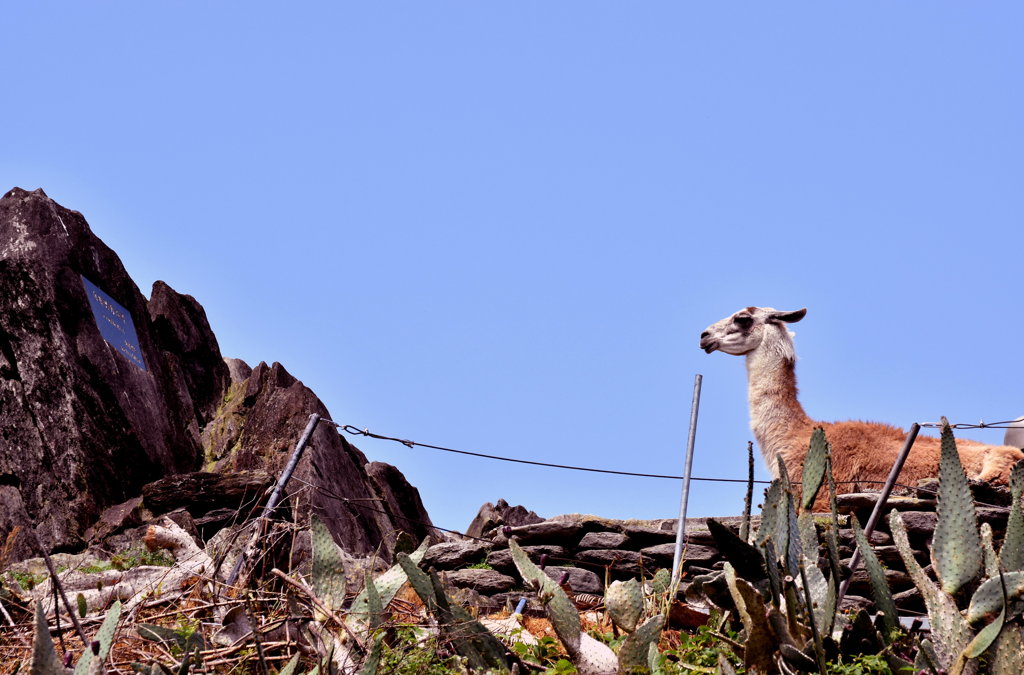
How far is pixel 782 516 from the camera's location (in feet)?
13.9

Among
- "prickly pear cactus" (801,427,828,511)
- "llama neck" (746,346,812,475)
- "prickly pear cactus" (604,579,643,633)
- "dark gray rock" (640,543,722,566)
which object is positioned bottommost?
"prickly pear cactus" (604,579,643,633)

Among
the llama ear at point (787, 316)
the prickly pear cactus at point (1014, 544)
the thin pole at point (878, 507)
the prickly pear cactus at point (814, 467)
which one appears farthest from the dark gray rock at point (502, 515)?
the prickly pear cactus at point (1014, 544)

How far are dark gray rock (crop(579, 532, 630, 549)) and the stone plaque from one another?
8.84 m

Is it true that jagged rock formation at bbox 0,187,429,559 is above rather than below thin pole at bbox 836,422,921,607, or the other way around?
above

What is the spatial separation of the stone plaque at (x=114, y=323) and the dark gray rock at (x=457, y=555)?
7.73 m

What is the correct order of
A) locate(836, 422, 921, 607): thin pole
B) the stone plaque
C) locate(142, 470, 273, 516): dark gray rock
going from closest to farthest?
locate(836, 422, 921, 607): thin pole → locate(142, 470, 273, 516): dark gray rock → the stone plaque

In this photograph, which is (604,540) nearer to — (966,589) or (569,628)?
(569,628)

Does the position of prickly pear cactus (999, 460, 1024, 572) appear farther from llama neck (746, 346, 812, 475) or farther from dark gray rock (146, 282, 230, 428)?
dark gray rock (146, 282, 230, 428)

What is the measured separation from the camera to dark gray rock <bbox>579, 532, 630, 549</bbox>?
916cm

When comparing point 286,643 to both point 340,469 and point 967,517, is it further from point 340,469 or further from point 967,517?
point 340,469

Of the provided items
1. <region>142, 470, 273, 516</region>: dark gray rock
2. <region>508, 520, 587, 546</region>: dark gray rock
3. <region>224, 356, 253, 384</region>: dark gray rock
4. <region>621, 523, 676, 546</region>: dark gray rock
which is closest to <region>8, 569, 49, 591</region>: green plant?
<region>142, 470, 273, 516</region>: dark gray rock

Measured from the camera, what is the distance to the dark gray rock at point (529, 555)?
9.12 metres

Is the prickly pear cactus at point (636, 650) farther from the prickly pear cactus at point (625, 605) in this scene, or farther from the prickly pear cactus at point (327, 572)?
the prickly pear cactus at point (327, 572)

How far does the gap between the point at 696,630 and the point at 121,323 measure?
12310 mm
